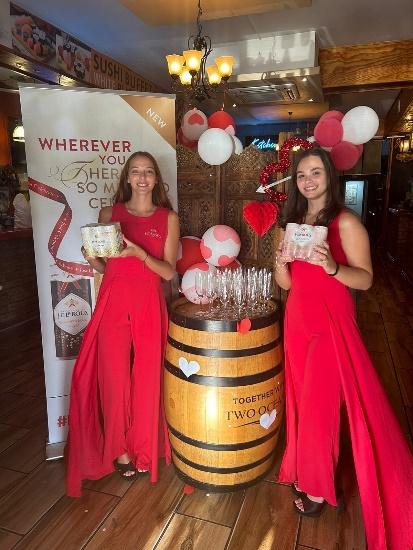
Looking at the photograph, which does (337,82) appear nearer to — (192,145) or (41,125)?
(192,145)

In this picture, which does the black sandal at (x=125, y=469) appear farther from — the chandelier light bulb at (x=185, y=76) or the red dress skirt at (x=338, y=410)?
the chandelier light bulb at (x=185, y=76)

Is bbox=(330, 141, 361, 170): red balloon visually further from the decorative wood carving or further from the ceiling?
the ceiling

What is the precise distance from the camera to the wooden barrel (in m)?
1.85

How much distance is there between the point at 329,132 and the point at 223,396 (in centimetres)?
144

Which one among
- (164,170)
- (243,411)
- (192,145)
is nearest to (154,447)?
(243,411)

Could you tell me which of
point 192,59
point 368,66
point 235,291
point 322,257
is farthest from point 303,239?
point 368,66

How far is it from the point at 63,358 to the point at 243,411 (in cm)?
110

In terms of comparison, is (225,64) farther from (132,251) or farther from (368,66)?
(132,251)

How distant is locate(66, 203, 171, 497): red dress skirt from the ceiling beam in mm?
4435

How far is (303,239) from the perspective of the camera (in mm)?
1664

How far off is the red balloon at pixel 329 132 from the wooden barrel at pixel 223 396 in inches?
36.8

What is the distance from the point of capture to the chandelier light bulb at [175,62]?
4.31 metres

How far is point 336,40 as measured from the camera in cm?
504

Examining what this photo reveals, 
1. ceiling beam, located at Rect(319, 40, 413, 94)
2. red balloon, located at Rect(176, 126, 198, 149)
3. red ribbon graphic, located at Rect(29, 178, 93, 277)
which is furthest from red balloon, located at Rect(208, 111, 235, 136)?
ceiling beam, located at Rect(319, 40, 413, 94)
